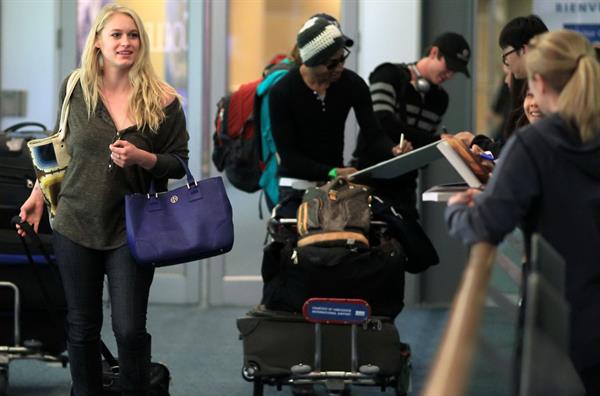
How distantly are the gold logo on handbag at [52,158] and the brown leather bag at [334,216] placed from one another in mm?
1119

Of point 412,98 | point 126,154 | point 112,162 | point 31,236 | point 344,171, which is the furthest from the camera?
point 412,98

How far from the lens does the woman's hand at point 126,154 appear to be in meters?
4.50

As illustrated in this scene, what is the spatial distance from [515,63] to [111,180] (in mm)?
1545

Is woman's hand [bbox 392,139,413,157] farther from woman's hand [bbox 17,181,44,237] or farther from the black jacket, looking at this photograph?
the black jacket

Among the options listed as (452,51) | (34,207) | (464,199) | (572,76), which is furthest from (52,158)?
(452,51)

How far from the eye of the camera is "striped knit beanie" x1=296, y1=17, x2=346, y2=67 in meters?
5.70

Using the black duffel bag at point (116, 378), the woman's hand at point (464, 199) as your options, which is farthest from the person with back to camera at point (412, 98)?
the woman's hand at point (464, 199)

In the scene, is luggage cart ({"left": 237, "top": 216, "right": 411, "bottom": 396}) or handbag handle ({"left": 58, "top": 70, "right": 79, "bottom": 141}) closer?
handbag handle ({"left": 58, "top": 70, "right": 79, "bottom": 141})

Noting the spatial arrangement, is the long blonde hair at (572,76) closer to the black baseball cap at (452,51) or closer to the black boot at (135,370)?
the black boot at (135,370)

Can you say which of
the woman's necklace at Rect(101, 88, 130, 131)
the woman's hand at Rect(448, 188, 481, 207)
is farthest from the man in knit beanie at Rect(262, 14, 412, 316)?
the woman's hand at Rect(448, 188, 481, 207)

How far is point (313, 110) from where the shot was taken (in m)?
5.89

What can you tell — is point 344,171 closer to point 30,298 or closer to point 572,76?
point 30,298

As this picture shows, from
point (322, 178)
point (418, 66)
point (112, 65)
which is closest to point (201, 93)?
point (418, 66)

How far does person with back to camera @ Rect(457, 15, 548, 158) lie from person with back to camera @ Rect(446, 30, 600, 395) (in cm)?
146
